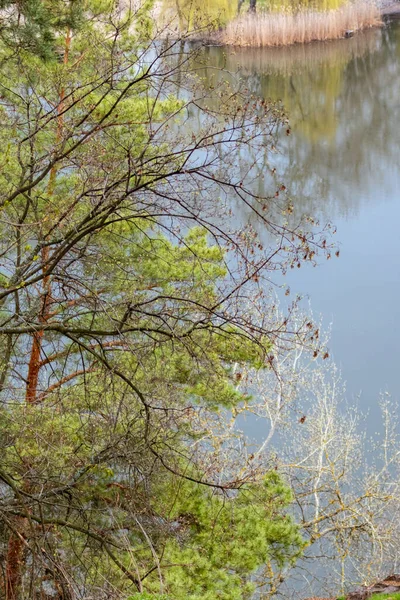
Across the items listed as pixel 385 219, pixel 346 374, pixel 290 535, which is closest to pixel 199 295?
pixel 290 535

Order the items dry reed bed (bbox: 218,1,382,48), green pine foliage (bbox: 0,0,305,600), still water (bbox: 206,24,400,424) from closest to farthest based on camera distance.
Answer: green pine foliage (bbox: 0,0,305,600) < still water (bbox: 206,24,400,424) < dry reed bed (bbox: 218,1,382,48)

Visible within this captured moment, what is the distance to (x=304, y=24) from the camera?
22.8m

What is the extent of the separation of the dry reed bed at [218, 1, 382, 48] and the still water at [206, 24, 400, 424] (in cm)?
33

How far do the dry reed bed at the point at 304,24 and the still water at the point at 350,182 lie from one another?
12.9 inches

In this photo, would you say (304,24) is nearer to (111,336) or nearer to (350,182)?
(350,182)

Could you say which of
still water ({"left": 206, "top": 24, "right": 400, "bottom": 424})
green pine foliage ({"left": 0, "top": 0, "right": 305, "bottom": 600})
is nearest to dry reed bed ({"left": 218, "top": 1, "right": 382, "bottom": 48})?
still water ({"left": 206, "top": 24, "right": 400, "bottom": 424})

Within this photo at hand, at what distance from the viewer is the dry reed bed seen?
21.4m

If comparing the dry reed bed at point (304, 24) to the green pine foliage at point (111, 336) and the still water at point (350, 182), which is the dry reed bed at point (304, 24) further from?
the green pine foliage at point (111, 336)

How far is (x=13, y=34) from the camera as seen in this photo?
198 inches

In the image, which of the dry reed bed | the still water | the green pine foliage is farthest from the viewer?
the dry reed bed

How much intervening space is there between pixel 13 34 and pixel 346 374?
30.1 ft

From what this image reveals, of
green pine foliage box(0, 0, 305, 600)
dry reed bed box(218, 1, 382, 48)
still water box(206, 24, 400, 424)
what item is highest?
dry reed bed box(218, 1, 382, 48)

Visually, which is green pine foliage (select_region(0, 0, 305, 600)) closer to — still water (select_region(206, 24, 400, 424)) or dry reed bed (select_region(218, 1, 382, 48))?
still water (select_region(206, 24, 400, 424))

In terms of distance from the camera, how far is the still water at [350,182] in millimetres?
13398
